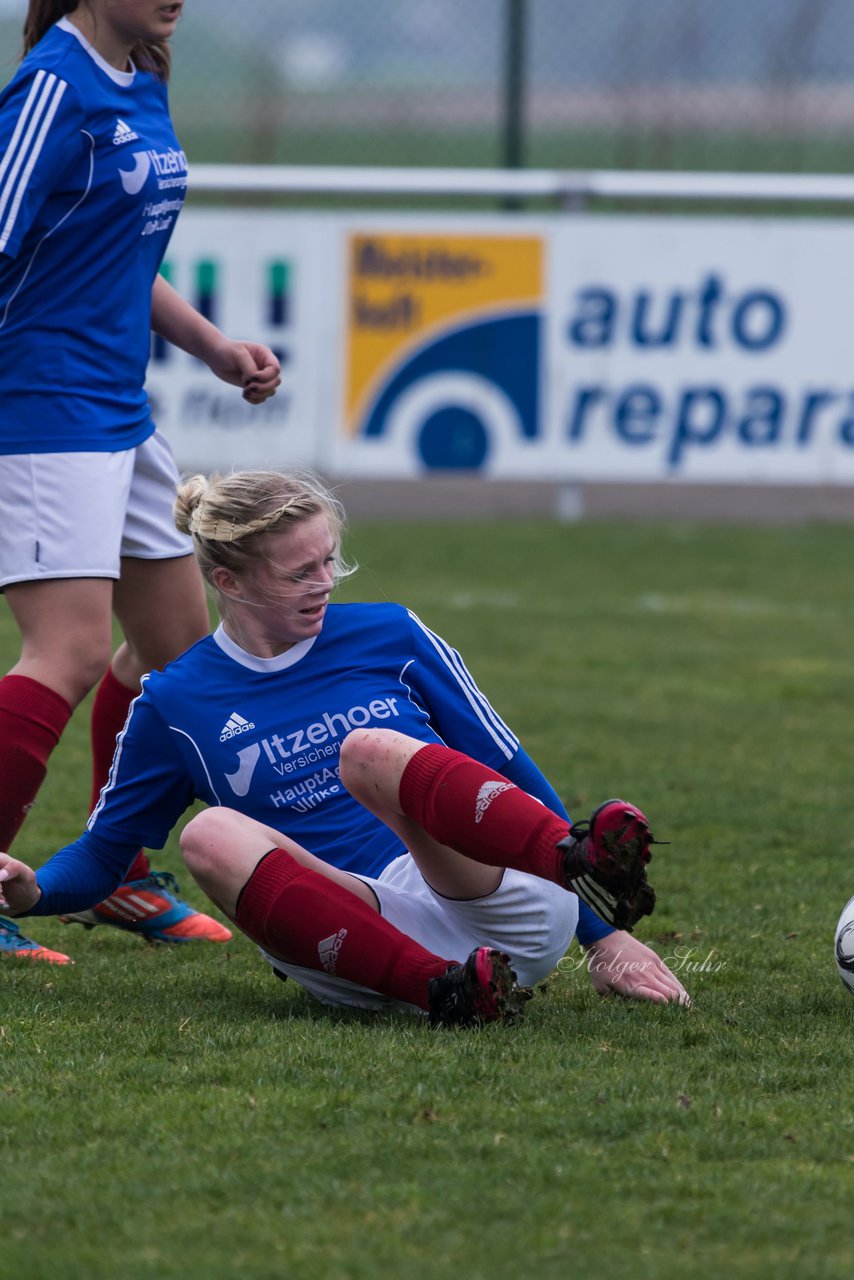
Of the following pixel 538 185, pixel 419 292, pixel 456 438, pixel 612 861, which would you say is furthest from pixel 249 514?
pixel 538 185

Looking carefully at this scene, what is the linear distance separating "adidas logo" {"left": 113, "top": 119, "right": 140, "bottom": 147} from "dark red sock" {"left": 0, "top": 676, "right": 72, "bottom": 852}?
971 millimetres

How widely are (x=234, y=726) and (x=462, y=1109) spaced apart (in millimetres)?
802

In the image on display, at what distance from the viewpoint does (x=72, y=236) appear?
3.52m

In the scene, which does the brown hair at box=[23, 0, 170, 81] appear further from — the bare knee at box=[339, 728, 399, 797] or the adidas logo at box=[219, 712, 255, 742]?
the bare knee at box=[339, 728, 399, 797]

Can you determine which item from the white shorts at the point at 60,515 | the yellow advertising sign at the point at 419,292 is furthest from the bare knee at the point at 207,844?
the yellow advertising sign at the point at 419,292

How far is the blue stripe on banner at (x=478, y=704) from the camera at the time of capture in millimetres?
3215

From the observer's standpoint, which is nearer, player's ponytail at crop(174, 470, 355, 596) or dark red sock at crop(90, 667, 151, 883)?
player's ponytail at crop(174, 470, 355, 596)

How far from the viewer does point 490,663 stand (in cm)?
695

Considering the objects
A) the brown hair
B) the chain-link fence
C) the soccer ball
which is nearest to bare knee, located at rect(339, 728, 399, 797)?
the soccer ball

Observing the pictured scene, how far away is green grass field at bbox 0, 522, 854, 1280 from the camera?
7.09ft

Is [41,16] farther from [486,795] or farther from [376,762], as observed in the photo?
[486,795]

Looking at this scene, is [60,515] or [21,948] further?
[21,948]

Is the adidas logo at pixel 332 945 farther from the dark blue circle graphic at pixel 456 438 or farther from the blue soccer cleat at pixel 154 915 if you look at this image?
the dark blue circle graphic at pixel 456 438

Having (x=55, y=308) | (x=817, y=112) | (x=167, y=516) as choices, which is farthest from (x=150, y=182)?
(x=817, y=112)
